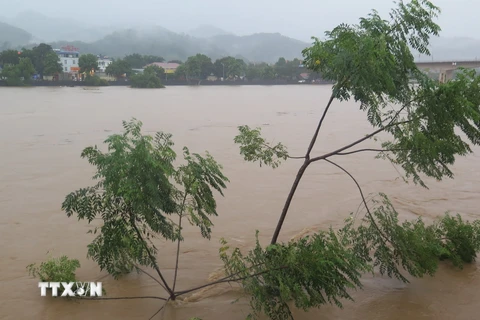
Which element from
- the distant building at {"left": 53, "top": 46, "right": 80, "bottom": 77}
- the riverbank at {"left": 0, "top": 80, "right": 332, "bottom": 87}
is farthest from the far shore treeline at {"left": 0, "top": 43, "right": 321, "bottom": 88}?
the distant building at {"left": 53, "top": 46, "right": 80, "bottom": 77}

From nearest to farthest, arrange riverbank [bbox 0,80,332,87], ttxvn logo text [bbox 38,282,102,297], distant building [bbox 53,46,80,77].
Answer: ttxvn logo text [bbox 38,282,102,297] < riverbank [bbox 0,80,332,87] < distant building [bbox 53,46,80,77]

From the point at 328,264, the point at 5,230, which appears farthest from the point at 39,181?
the point at 328,264

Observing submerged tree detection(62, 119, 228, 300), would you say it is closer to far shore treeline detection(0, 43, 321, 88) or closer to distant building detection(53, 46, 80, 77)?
far shore treeline detection(0, 43, 321, 88)

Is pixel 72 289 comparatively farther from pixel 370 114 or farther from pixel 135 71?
pixel 135 71

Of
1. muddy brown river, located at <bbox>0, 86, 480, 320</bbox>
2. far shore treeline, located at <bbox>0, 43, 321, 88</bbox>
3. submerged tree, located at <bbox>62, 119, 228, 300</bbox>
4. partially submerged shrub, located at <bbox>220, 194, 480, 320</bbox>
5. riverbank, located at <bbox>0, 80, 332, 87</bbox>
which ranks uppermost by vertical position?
far shore treeline, located at <bbox>0, 43, 321, 88</bbox>

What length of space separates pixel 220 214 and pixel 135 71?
175 ft

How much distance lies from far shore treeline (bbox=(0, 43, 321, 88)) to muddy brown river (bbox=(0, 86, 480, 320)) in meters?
27.6

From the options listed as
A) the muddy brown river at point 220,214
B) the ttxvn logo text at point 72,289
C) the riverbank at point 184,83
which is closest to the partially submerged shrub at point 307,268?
the muddy brown river at point 220,214

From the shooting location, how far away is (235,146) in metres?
Answer: 14.5

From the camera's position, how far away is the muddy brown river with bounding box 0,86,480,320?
16.2 ft

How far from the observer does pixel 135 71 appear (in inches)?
2301

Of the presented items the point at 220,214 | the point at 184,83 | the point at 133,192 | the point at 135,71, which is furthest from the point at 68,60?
the point at 133,192

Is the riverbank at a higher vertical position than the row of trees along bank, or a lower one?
lower

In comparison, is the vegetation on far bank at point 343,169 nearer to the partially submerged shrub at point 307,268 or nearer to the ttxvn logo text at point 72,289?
the partially submerged shrub at point 307,268
